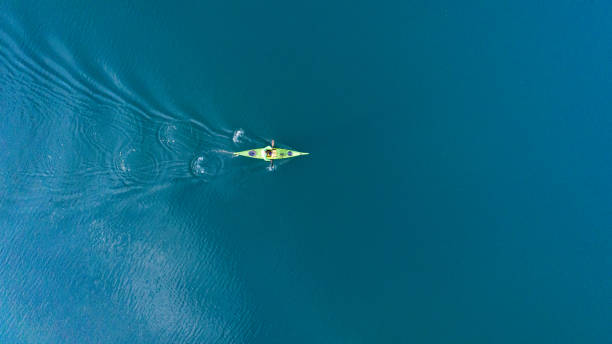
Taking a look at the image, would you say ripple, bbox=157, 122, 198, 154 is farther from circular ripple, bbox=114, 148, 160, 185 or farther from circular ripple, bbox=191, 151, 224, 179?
circular ripple, bbox=114, 148, 160, 185

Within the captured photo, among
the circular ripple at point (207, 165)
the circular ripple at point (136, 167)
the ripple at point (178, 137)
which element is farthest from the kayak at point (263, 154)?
the circular ripple at point (136, 167)

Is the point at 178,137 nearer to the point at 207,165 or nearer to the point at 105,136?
the point at 207,165

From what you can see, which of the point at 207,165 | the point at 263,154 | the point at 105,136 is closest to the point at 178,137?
the point at 207,165

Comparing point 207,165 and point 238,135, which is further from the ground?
point 238,135

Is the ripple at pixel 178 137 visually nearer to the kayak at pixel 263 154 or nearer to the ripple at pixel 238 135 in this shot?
the ripple at pixel 238 135

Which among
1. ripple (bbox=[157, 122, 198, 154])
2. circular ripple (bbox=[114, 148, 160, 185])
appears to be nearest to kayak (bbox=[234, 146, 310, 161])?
ripple (bbox=[157, 122, 198, 154])

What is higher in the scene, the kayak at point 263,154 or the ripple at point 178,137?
the kayak at point 263,154
